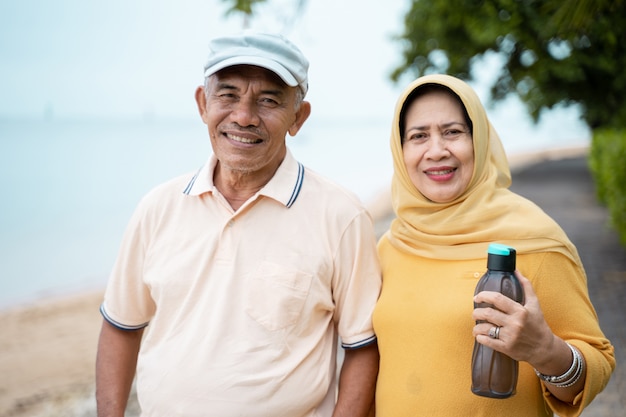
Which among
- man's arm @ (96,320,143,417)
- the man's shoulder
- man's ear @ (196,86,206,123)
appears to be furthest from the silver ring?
man's arm @ (96,320,143,417)

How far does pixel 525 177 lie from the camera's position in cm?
2486

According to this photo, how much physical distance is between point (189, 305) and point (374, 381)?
2.56 ft

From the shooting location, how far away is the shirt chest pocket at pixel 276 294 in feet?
7.64

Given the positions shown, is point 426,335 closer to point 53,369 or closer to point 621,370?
point 621,370

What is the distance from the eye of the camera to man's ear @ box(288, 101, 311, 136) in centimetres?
260

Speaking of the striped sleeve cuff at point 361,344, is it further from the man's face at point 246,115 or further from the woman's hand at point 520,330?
the man's face at point 246,115

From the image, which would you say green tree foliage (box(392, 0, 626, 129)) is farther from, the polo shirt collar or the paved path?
the polo shirt collar

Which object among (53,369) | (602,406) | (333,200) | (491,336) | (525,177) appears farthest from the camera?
(525,177)

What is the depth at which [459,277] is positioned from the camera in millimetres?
2289

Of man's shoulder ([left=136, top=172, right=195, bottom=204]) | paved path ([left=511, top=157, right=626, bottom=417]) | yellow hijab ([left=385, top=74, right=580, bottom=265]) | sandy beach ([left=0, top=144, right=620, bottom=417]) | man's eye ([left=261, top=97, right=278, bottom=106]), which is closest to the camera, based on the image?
yellow hijab ([left=385, top=74, right=580, bottom=265])

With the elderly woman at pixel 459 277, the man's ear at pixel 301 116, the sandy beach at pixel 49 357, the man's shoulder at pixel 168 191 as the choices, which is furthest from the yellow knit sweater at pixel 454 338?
the sandy beach at pixel 49 357

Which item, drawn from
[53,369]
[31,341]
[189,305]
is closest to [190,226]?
[189,305]

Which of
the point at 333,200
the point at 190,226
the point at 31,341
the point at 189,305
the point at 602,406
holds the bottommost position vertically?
the point at 31,341

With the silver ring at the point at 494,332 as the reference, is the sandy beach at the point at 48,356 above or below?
below
